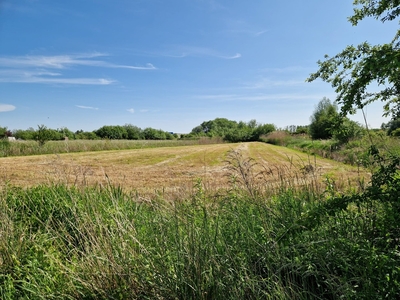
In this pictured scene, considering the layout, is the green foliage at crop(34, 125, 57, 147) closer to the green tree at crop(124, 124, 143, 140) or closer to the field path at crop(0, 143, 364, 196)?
the field path at crop(0, 143, 364, 196)

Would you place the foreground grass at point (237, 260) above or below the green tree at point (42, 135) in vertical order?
below

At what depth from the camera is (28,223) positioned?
13.3 feet

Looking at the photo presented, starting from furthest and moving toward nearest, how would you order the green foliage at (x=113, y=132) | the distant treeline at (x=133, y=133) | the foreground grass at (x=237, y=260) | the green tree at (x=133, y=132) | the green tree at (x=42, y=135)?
the green tree at (x=133, y=132) < the green foliage at (x=113, y=132) < the distant treeline at (x=133, y=133) < the green tree at (x=42, y=135) < the foreground grass at (x=237, y=260)

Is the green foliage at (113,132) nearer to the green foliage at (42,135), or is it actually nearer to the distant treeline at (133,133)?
the distant treeline at (133,133)

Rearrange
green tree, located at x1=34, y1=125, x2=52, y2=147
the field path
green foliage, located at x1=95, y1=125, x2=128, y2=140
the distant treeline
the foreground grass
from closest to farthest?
the foreground grass → the field path → green tree, located at x1=34, y1=125, x2=52, y2=147 → the distant treeline → green foliage, located at x1=95, y1=125, x2=128, y2=140

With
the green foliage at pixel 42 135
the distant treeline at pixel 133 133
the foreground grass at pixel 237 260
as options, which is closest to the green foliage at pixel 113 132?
the distant treeline at pixel 133 133

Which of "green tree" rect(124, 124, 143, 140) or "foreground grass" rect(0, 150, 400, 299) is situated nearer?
"foreground grass" rect(0, 150, 400, 299)

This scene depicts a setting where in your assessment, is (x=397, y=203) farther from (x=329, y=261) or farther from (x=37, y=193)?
(x=37, y=193)

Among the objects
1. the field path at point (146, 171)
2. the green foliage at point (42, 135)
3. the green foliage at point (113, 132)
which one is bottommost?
the field path at point (146, 171)

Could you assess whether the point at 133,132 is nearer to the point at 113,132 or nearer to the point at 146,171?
the point at 113,132

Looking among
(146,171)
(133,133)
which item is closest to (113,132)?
(133,133)

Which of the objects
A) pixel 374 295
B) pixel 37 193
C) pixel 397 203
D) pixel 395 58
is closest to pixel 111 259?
pixel 374 295

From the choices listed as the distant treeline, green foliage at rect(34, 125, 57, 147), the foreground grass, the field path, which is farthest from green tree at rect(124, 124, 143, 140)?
the foreground grass

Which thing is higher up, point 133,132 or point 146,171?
point 133,132
